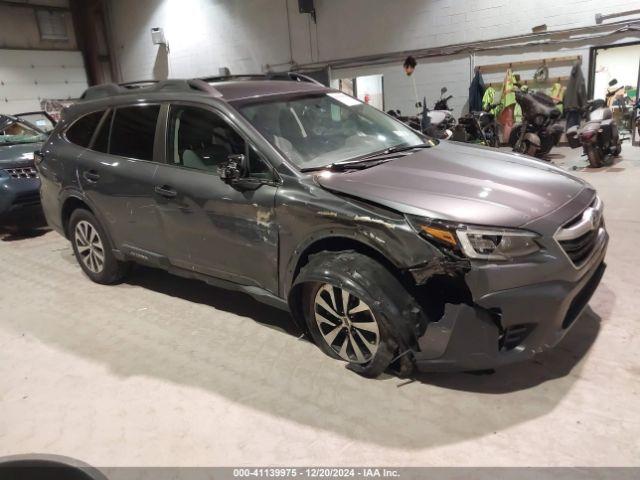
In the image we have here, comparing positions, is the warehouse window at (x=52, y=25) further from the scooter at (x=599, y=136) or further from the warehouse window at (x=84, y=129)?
the scooter at (x=599, y=136)

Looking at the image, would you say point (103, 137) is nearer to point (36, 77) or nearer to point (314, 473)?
point (314, 473)

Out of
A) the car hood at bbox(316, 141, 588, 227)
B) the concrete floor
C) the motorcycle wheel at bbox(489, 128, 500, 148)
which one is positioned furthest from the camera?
the motorcycle wheel at bbox(489, 128, 500, 148)

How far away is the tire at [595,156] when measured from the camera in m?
7.14

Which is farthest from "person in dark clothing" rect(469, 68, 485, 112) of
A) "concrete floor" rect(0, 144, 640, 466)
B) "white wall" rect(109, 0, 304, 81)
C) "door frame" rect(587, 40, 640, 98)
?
"concrete floor" rect(0, 144, 640, 466)

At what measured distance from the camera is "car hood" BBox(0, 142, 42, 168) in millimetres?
5848

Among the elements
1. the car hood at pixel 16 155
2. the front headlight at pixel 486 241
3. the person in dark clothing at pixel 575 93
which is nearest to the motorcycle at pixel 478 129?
the person in dark clothing at pixel 575 93

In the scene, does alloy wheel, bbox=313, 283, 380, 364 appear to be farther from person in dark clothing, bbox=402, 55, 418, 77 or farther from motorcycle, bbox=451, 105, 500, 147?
person in dark clothing, bbox=402, 55, 418, 77

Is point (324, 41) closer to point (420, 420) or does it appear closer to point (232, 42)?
point (232, 42)

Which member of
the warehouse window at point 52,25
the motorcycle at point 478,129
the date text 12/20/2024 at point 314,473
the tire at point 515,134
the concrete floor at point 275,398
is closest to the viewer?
the date text 12/20/2024 at point 314,473

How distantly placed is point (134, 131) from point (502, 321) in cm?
276

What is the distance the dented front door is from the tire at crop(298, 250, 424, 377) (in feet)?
1.08

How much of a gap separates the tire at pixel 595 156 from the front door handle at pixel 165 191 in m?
6.37

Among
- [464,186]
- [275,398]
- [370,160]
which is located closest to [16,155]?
[370,160]

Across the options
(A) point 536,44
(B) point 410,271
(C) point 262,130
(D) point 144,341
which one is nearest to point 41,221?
(D) point 144,341
